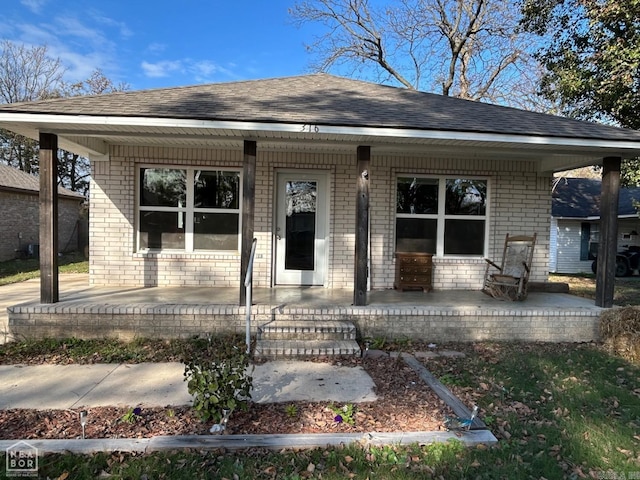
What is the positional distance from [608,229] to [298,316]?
463 centimetres

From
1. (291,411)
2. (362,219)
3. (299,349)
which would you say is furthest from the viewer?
(362,219)

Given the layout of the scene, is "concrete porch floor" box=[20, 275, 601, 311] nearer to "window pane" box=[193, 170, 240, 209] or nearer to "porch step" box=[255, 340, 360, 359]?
"porch step" box=[255, 340, 360, 359]

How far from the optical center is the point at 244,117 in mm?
5008

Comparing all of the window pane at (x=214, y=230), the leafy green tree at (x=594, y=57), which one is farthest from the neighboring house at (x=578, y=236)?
the window pane at (x=214, y=230)

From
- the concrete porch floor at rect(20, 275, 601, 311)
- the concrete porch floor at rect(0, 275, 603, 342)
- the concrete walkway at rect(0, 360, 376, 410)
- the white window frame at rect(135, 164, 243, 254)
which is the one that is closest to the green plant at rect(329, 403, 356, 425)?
the concrete walkway at rect(0, 360, 376, 410)

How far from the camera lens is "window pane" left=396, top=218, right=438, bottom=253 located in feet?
24.9

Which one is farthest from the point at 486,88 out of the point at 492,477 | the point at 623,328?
the point at 492,477

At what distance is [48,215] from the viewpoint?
534cm

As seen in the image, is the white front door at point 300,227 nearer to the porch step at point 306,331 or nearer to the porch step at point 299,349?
the porch step at point 306,331

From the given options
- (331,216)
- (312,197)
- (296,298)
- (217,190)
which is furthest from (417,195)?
(217,190)

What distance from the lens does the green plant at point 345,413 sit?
321cm

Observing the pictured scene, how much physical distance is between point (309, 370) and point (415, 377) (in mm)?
1130

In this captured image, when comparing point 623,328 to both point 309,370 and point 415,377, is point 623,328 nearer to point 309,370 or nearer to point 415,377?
point 415,377

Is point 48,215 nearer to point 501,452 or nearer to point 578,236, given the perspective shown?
point 501,452
